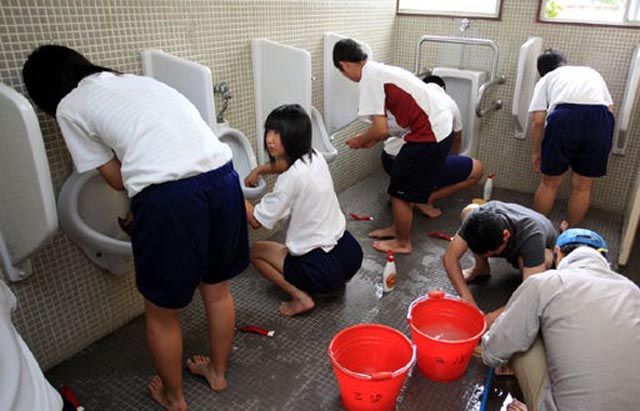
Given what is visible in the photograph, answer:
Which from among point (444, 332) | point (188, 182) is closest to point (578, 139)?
point (444, 332)

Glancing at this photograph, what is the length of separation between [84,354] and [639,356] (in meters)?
1.88

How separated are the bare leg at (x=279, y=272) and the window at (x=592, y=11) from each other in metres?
2.39

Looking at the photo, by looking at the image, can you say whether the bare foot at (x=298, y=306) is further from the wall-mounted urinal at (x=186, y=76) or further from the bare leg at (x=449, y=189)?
the bare leg at (x=449, y=189)

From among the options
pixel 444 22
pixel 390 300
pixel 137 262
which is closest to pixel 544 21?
pixel 444 22

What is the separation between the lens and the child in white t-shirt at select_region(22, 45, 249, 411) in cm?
127

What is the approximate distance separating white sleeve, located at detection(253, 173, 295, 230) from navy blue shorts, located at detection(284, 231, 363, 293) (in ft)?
0.73

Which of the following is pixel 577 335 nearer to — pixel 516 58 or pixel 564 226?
pixel 564 226

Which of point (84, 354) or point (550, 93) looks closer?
point (84, 354)

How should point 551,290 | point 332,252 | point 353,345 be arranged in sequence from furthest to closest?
1. point 332,252
2. point 353,345
3. point 551,290

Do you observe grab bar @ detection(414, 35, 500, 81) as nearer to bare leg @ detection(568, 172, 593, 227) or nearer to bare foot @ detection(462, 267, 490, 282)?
bare leg @ detection(568, 172, 593, 227)

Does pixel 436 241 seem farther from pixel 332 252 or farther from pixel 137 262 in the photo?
pixel 137 262

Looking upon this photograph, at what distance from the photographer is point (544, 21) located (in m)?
3.12

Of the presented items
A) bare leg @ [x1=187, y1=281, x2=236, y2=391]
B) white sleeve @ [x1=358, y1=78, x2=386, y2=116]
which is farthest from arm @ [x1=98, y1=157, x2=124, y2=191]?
white sleeve @ [x1=358, y1=78, x2=386, y2=116]

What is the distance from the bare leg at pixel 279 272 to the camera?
2.13 meters
